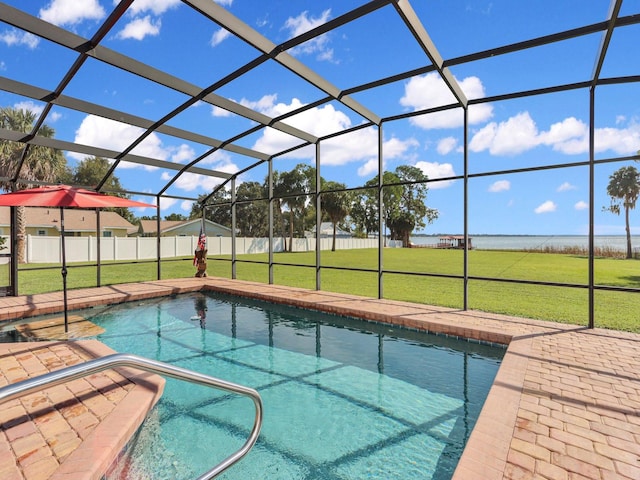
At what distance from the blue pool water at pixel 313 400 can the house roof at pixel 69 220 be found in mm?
21861

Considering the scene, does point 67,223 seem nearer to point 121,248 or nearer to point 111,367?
point 121,248

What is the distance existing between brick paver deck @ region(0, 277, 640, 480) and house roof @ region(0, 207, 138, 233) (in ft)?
78.1

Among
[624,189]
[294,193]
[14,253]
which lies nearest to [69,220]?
[294,193]

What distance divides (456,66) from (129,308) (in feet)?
26.0

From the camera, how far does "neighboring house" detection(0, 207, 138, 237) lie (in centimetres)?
2271

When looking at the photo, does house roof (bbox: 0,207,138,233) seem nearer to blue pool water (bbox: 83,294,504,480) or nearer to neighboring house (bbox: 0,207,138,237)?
neighboring house (bbox: 0,207,138,237)

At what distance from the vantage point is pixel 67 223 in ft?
78.8

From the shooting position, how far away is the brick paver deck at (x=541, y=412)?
2203 millimetres

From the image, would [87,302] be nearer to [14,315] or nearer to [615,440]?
[14,315]

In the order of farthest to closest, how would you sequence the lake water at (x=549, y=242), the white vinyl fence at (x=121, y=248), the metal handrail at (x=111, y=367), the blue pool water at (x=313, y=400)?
the lake water at (x=549, y=242)
the white vinyl fence at (x=121, y=248)
the blue pool water at (x=313, y=400)
the metal handrail at (x=111, y=367)

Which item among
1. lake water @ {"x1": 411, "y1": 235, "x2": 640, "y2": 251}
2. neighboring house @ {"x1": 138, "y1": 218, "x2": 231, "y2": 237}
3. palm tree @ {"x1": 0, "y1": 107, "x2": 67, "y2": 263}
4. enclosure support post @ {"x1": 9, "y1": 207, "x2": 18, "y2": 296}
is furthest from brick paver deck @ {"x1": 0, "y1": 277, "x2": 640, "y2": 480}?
neighboring house @ {"x1": 138, "y1": 218, "x2": 231, "y2": 237}

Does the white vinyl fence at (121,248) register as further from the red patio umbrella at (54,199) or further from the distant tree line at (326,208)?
the red patio umbrella at (54,199)

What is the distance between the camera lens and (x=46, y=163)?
16.4m

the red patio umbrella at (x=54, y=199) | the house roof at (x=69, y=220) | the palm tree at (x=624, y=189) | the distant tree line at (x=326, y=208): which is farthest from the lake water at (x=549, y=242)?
the house roof at (x=69, y=220)
